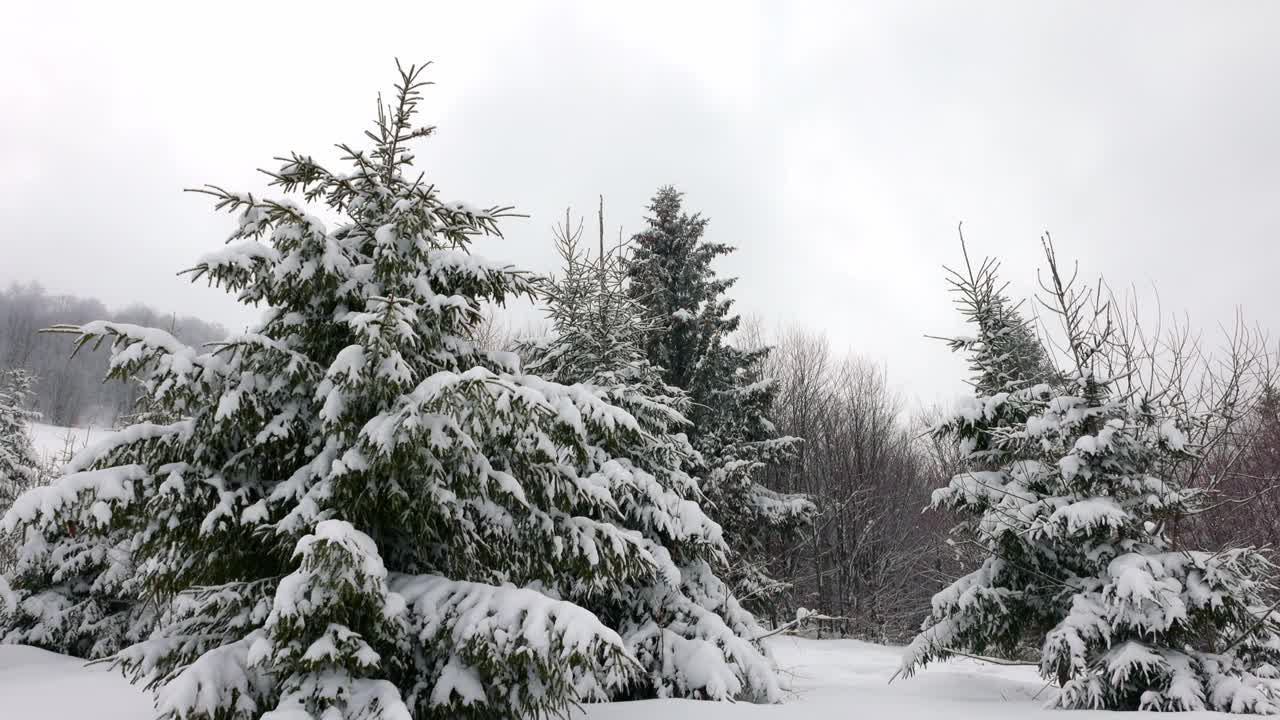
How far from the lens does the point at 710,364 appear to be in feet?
55.7

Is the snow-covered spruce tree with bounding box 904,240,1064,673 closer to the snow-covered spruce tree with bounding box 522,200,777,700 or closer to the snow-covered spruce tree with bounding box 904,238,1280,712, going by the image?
the snow-covered spruce tree with bounding box 904,238,1280,712

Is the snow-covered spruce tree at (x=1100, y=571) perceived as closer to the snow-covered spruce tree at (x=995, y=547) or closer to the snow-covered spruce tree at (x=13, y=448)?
the snow-covered spruce tree at (x=995, y=547)

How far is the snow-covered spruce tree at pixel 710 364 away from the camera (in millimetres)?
16234

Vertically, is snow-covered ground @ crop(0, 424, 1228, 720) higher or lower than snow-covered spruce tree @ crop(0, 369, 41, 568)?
lower

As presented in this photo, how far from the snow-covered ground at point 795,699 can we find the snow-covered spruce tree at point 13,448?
6159mm

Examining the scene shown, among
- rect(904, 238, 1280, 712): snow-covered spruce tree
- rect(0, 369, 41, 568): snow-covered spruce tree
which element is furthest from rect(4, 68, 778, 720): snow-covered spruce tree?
rect(0, 369, 41, 568): snow-covered spruce tree

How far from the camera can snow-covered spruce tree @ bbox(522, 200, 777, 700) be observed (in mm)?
7582

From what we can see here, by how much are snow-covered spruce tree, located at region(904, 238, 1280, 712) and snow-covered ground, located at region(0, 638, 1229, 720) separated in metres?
0.62

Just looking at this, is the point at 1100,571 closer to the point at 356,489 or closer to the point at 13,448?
the point at 356,489

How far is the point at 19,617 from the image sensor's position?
12.9 meters

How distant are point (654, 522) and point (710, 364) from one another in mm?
9041

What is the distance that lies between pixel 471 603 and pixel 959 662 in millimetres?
15711

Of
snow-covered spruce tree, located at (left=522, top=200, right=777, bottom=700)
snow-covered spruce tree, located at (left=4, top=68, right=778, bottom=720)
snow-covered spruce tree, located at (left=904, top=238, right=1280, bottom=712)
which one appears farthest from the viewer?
snow-covered spruce tree, located at (left=522, top=200, right=777, bottom=700)

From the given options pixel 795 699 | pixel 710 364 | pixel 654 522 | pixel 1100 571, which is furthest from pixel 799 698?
pixel 710 364
